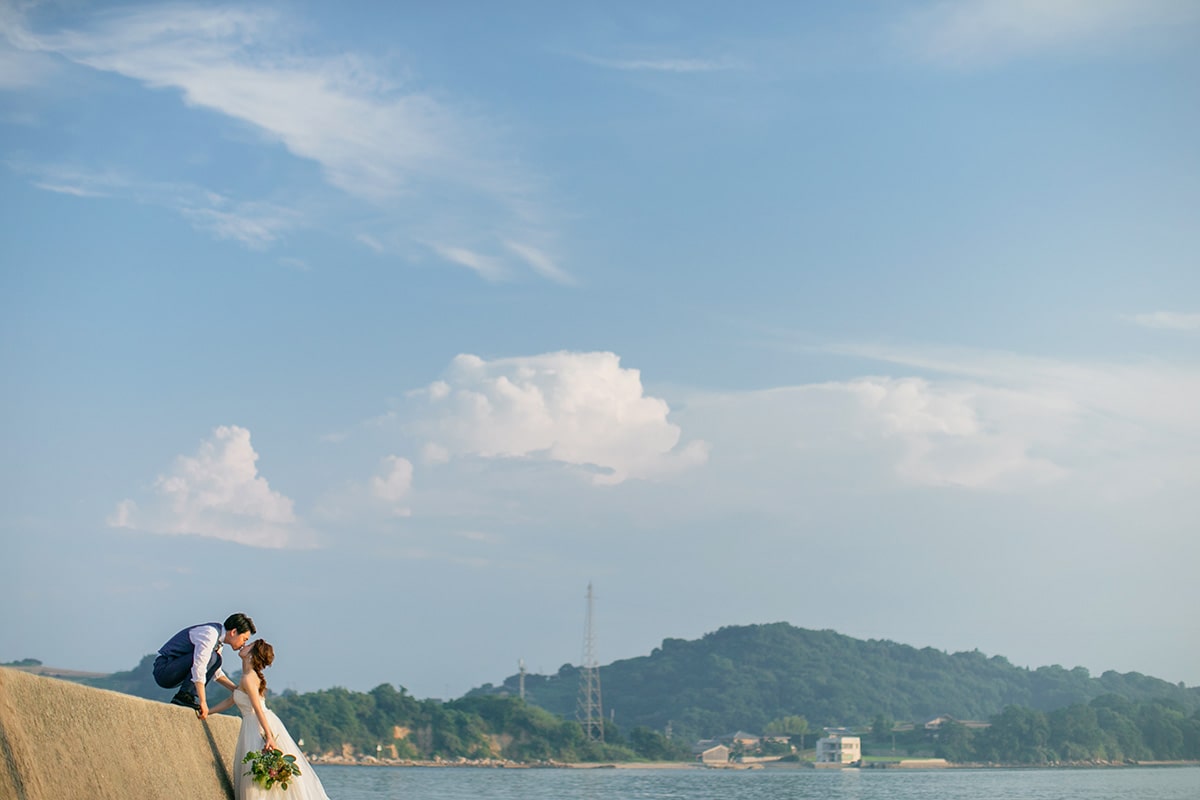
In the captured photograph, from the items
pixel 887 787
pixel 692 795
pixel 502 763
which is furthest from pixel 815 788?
pixel 502 763

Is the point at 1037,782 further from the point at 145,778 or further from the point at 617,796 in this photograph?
the point at 145,778

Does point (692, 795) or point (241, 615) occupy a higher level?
point (241, 615)

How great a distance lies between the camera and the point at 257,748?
10898 millimetres

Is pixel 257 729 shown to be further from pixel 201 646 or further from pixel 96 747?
pixel 96 747

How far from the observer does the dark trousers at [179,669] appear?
35.9ft

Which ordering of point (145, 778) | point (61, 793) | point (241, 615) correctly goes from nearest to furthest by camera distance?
1. point (61, 793)
2. point (145, 778)
3. point (241, 615)

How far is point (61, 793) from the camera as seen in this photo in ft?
25.1

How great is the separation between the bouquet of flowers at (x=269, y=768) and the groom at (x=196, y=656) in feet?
2.11

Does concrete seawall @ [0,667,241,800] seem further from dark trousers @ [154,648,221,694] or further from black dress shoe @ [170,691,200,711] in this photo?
dark trousers @ [154,648,221,694]

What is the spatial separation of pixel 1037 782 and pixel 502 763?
8593 centimetres

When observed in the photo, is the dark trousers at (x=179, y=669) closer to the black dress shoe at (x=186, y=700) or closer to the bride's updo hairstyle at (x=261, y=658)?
the black dress shoe at (x=186, y=700)

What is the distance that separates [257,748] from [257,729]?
0.17 m

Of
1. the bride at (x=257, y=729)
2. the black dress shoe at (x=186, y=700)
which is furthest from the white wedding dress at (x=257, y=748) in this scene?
the black dress shoe at (x=186, y=700)

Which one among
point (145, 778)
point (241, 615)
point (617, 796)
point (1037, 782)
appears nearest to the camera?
point (145, 778)
